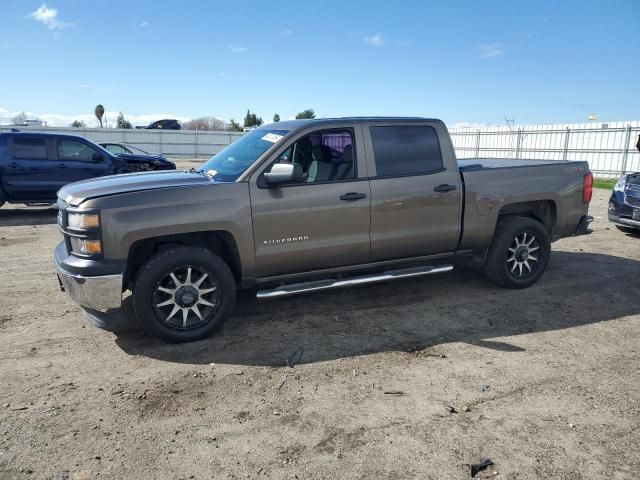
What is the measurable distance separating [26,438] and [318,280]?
271cm

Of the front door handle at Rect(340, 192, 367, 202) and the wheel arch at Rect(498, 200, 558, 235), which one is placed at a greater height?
the front door handle at Rect(340, 192, 367, 202)

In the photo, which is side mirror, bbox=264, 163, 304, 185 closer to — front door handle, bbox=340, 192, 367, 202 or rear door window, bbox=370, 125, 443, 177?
front door handle, bbox=340, 192, 367, 202

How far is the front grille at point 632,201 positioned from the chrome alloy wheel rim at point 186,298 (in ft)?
25.2

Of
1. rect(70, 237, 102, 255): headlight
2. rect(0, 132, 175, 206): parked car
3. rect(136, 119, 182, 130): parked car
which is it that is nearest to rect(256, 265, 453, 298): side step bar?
rect(70, 237, 102, 255): headlight

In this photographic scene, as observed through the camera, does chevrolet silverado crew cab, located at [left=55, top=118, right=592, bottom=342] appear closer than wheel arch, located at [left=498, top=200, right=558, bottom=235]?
Yes

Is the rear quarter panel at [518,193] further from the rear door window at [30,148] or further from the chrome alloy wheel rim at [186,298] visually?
the rear door window at [30,148]

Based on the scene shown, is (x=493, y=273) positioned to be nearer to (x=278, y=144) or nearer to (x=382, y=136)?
(x=382, y=136)

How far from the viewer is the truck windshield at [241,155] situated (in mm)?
4520

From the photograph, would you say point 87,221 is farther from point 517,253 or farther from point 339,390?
point 517,253

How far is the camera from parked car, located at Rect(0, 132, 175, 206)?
34.6ft

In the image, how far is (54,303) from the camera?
521cm

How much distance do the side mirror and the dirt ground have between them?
1.40 metres

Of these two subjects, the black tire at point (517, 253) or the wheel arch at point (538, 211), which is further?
the wheel arch at point (538, 211)

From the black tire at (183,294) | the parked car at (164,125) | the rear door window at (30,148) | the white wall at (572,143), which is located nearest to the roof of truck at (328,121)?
the black tire at (183,294)
